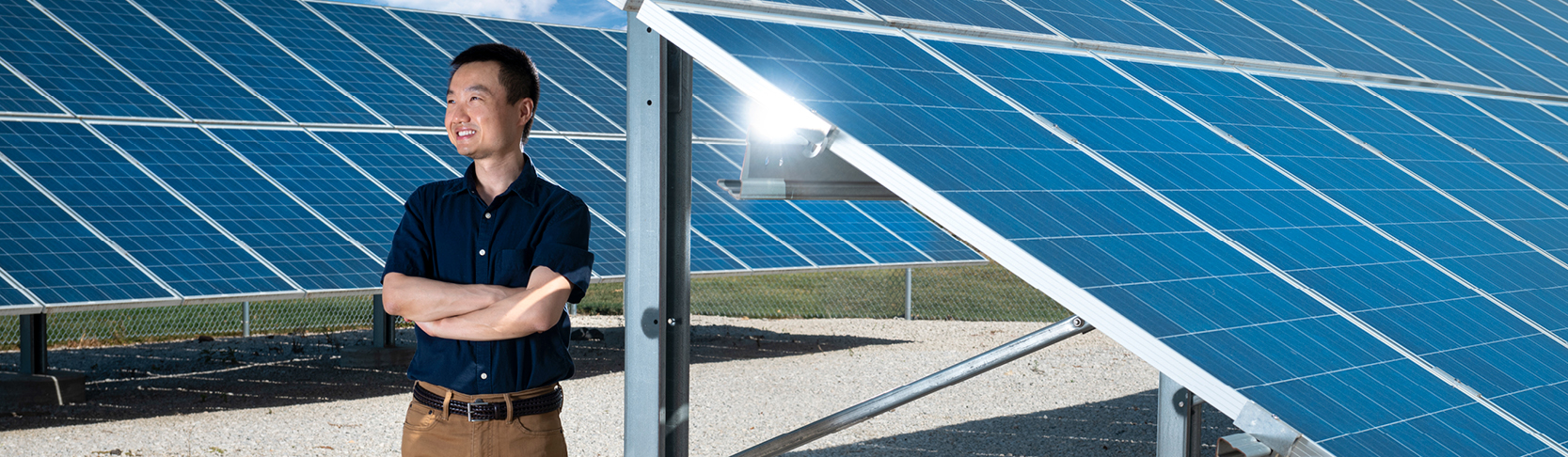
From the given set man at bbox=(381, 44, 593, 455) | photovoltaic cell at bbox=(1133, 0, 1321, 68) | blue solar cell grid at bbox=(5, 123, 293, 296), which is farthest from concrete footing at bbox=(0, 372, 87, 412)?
photovoltaic cell at bbox=(1133, 0, 1321, 68)

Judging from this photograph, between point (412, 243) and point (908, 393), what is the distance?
2.33m

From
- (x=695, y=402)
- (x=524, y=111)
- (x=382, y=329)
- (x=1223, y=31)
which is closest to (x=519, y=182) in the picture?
(x=524, y=111)

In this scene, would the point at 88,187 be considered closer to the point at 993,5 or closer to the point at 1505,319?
the point at 993,5

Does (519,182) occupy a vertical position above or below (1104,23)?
below

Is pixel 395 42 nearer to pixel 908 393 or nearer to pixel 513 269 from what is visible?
pixel 908 393

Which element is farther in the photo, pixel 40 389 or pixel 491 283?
pixel 40 389

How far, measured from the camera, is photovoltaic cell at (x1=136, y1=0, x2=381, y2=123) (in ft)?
43.3

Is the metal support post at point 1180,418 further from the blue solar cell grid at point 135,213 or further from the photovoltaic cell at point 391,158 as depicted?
the photovoltaic cell at point 391,158

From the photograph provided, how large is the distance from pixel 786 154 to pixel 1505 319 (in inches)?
102

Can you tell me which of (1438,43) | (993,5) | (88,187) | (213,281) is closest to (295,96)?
(88,187)

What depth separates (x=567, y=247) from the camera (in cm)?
383

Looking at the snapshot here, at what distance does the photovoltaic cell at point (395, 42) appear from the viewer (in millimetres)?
15141

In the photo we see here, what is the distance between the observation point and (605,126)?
50.4ft

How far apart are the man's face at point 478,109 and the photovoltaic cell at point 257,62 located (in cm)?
992
